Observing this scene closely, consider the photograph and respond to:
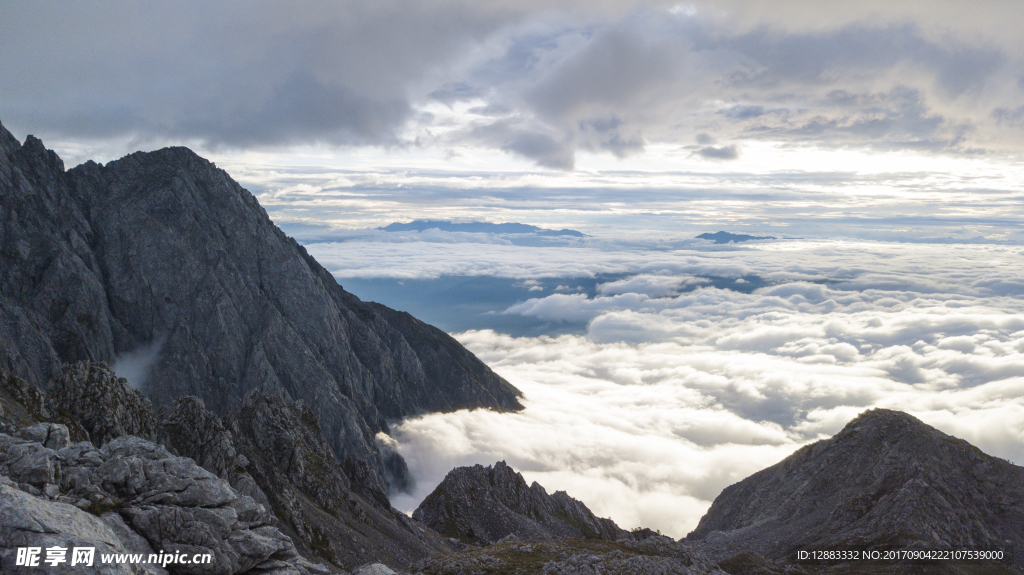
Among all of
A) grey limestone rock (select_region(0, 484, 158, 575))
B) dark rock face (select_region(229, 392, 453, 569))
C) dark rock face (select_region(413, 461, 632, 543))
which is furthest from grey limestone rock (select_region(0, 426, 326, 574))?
dark rock face (select_region(413, 461, 632, 543))

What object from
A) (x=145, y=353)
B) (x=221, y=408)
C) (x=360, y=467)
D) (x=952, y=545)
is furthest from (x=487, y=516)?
(x=145, y=353)

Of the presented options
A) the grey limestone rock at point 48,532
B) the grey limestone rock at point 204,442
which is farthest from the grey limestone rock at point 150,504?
the grey limestone rock at point 204,442

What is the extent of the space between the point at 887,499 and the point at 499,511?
278ft

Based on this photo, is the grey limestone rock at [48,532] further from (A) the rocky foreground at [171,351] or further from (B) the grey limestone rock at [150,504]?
(A) the rocky foreground at [171,351]

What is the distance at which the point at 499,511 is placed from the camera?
431 ft

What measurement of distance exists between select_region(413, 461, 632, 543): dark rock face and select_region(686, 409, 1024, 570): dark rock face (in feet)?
128

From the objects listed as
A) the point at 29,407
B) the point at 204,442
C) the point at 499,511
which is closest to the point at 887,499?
the point at 499,511

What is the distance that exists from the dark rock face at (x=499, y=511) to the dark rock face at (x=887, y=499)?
39031 mm

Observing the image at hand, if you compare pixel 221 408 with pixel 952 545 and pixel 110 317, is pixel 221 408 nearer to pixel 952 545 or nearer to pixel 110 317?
pixel 110 317

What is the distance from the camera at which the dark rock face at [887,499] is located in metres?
90.9

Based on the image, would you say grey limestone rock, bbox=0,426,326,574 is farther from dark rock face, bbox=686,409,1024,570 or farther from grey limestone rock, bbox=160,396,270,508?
dark rock face, bbox=686,409,1024,570

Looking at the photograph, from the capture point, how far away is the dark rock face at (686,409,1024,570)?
90938 millimetres

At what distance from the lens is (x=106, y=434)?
241 feet

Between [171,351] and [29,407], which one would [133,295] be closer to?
[171,351]
